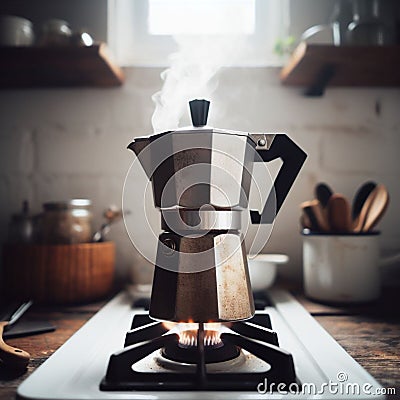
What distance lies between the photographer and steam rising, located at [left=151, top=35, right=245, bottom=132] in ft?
3.02

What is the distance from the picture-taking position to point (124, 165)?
1.09 metres

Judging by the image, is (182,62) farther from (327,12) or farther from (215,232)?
(215,232)

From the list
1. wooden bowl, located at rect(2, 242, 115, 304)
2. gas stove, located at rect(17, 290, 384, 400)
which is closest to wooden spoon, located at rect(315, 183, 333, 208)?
gas stove, located at rect(17, 290, 384, 400)

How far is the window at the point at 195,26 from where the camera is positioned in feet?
3.86

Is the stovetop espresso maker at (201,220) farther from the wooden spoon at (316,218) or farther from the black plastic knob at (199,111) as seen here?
the wooden spoon at (316,218)

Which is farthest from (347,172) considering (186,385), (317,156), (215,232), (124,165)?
(186,385)

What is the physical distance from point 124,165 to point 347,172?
0.50m

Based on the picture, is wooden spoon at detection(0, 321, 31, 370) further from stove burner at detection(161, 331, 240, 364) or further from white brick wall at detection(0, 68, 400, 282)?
white brick wall at detection(0, 68, 400, 282)

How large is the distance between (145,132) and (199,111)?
1.66 ft

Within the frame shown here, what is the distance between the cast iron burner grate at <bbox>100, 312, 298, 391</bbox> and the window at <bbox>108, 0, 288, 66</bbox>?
779 mm

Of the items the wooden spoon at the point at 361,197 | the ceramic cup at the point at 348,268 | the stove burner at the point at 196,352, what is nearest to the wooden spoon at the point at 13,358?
the stove burner at the point at 196,352

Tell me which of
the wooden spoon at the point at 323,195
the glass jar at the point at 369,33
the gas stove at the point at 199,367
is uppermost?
the glass jar at the point at 369,33

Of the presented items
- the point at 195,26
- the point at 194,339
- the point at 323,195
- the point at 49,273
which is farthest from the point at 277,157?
the point at 195,26

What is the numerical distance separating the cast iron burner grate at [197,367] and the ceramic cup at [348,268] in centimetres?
32
